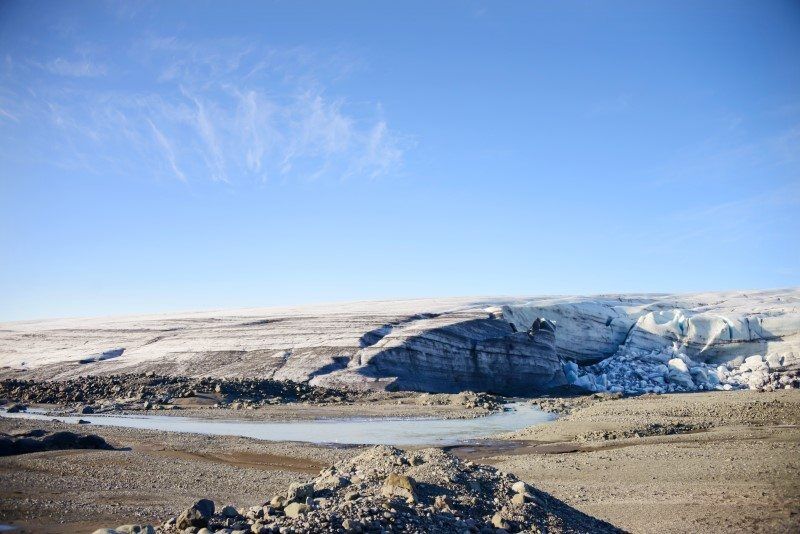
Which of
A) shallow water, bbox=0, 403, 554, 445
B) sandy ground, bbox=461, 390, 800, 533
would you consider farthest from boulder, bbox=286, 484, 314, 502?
shallow water, bbox=0, 403, 554, 445

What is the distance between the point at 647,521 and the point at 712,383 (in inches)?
1140

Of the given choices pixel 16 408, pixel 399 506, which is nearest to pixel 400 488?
pixel 399 506

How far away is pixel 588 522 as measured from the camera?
6777 millimetres

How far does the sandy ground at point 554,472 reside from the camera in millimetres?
7168

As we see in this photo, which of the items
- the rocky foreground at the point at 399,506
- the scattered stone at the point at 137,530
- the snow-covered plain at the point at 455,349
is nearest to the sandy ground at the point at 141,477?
the scattered stone at the point at 137,530

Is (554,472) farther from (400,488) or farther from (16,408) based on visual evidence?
(16,408)

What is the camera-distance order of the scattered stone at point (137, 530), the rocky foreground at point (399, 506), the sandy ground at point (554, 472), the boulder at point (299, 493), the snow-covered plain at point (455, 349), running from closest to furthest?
the scattered stone at point (137, 530) < the rocky foreground at point (399, 506) < the boulder at point (299, 493) < the sandy ground at point (554, 472) < the snow-covered plain at point (455, 349)

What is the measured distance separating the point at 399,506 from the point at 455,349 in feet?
84.4

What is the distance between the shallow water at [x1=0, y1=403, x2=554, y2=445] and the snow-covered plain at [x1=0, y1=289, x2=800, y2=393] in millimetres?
8596

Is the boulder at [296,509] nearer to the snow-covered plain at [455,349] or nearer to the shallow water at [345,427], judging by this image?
the shallow water at [345,427]

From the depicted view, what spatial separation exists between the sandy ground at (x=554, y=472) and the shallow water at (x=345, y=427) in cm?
140

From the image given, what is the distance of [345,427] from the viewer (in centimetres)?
1700

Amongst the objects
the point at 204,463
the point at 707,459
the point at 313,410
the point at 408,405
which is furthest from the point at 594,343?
the point at 204,463

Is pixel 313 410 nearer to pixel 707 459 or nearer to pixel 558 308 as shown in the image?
pixel 707 459
